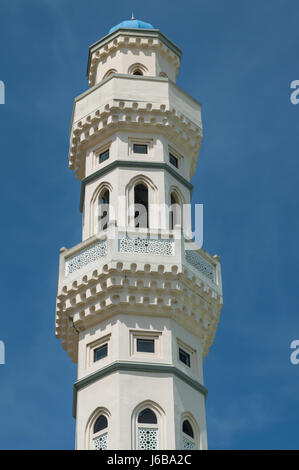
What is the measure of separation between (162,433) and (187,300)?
379 centimetres

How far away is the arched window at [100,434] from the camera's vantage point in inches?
960

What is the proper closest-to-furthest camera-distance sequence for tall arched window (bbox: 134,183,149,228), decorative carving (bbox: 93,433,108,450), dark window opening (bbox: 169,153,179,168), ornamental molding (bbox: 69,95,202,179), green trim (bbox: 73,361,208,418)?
1. decorative carving (bbox: 93,433,108,450)
2. green trim (bbox: 73,361,208,418)
3. tall arched window (bbox: 134,183,149,228)
4. ornamental molding (bbox: 69,95,202,179)
5. dark window opening (bbox: 169,153,179,168)

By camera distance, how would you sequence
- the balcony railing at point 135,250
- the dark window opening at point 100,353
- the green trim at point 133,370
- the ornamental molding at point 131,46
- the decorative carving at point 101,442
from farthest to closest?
the ornamental molding at point 131,46, the balcony railing at point 135,250, the dark window opening at point 100,353, the green trim at point 133,370, the decorative carving at point 101,442

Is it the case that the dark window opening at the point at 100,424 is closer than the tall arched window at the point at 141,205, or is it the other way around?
the dark window opening at the point at 100,424

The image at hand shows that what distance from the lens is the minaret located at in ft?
81.6

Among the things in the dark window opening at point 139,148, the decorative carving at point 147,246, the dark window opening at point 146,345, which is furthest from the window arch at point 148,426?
the dark window opening at point 139,148

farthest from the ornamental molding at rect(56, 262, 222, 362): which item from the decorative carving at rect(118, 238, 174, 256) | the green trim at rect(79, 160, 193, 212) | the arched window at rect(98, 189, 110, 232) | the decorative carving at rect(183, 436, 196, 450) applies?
the green trim at rect(79, 160, 193, 212)

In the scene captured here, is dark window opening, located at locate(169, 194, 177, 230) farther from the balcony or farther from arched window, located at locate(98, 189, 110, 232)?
arched window, located at locate(98, 189, 110, 232)

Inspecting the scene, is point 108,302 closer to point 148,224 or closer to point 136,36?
point 148,224

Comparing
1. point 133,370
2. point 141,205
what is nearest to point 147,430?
point 133,370

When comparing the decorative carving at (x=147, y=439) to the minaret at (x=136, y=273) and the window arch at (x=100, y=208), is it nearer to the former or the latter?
the minaret at (x=136, y=273)

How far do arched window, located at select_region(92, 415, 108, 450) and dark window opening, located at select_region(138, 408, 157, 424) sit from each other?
857 millimetres

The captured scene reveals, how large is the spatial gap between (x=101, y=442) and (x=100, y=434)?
0.22 m
